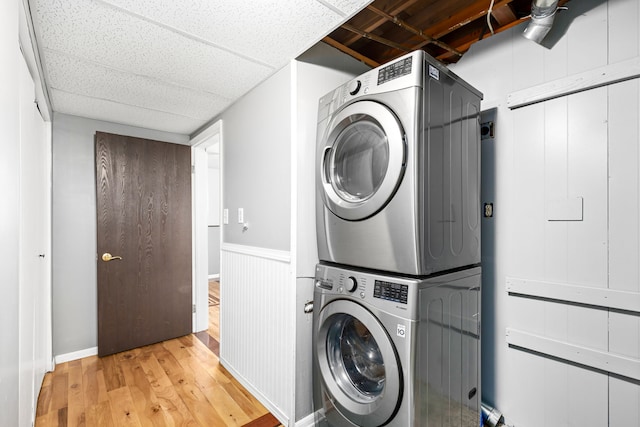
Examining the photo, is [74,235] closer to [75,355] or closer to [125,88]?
[75,355]

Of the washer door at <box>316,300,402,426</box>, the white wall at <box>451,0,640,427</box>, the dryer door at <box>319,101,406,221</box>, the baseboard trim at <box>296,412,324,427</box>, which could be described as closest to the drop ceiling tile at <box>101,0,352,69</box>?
the dryer door at <box>319,101,406,221</box>

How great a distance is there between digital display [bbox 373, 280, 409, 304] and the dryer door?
1.05ft

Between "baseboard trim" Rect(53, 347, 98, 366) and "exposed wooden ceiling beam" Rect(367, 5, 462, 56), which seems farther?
"baseboard trim" Rect(53, 347, 98, 366)

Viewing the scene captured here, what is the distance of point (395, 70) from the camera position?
1.33 metres

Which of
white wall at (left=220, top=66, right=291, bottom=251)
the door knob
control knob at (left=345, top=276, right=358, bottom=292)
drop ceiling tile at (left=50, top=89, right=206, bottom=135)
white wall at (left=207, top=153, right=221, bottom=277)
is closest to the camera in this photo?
control knob at (left=345, top=276, right=358, bottom=292)

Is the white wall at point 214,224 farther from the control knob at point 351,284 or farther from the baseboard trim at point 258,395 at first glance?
the control knob at point 351,284

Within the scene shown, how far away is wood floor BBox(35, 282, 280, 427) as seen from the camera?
6.22ft

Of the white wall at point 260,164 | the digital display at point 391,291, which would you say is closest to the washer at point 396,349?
the digital display at point 391,291

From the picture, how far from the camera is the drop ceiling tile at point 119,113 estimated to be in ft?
7.82

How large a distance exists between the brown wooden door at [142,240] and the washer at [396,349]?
2.11 meters

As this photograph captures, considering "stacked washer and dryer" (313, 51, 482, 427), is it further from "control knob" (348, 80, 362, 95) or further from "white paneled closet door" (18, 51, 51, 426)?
"white paneled closet door" (18, 51, 51, 426)

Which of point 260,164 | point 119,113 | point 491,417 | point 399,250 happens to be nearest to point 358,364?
point 399,250

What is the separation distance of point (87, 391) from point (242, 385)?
44.1 inches

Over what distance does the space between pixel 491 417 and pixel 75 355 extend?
3.35 metres
